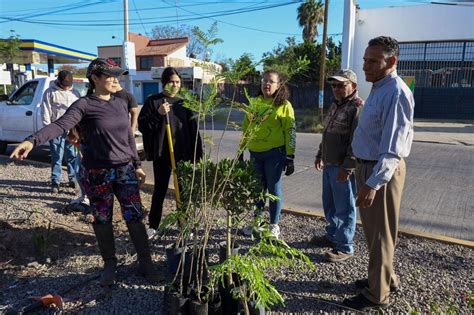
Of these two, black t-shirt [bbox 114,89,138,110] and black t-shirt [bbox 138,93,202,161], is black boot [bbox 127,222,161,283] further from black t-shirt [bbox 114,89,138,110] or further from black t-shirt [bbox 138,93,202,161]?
black t-shirt [bbox 114,89,138,110]

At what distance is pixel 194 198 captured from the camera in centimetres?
272

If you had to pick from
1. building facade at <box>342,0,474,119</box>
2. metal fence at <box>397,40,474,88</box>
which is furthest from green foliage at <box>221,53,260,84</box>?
metal fence at <box>397,40,474,88</box>

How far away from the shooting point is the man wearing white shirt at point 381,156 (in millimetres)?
2486

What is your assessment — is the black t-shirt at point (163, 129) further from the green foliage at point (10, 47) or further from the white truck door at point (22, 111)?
the green foliage at point (10, 47)

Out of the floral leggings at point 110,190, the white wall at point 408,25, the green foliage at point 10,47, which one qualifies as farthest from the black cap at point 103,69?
the green foliage at point 10,47

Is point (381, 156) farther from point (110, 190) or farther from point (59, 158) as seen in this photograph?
point (59, 158)

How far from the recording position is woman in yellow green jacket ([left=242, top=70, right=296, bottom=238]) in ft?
12.7

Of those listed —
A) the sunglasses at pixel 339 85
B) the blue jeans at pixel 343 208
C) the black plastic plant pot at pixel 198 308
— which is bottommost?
the black plastic plant pot at pixel 198 308

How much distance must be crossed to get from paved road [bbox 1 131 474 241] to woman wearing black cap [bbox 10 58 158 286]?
2907mm

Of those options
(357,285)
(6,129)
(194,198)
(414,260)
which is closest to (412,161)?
(414,260)

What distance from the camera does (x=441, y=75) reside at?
20922 mm

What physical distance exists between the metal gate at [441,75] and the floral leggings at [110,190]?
20887mm

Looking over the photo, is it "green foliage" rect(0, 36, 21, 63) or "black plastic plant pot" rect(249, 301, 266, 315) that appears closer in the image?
"black plastic plant pot" rect(249, 301, 266, 315)

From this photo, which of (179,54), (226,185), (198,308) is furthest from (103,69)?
(179,54)
